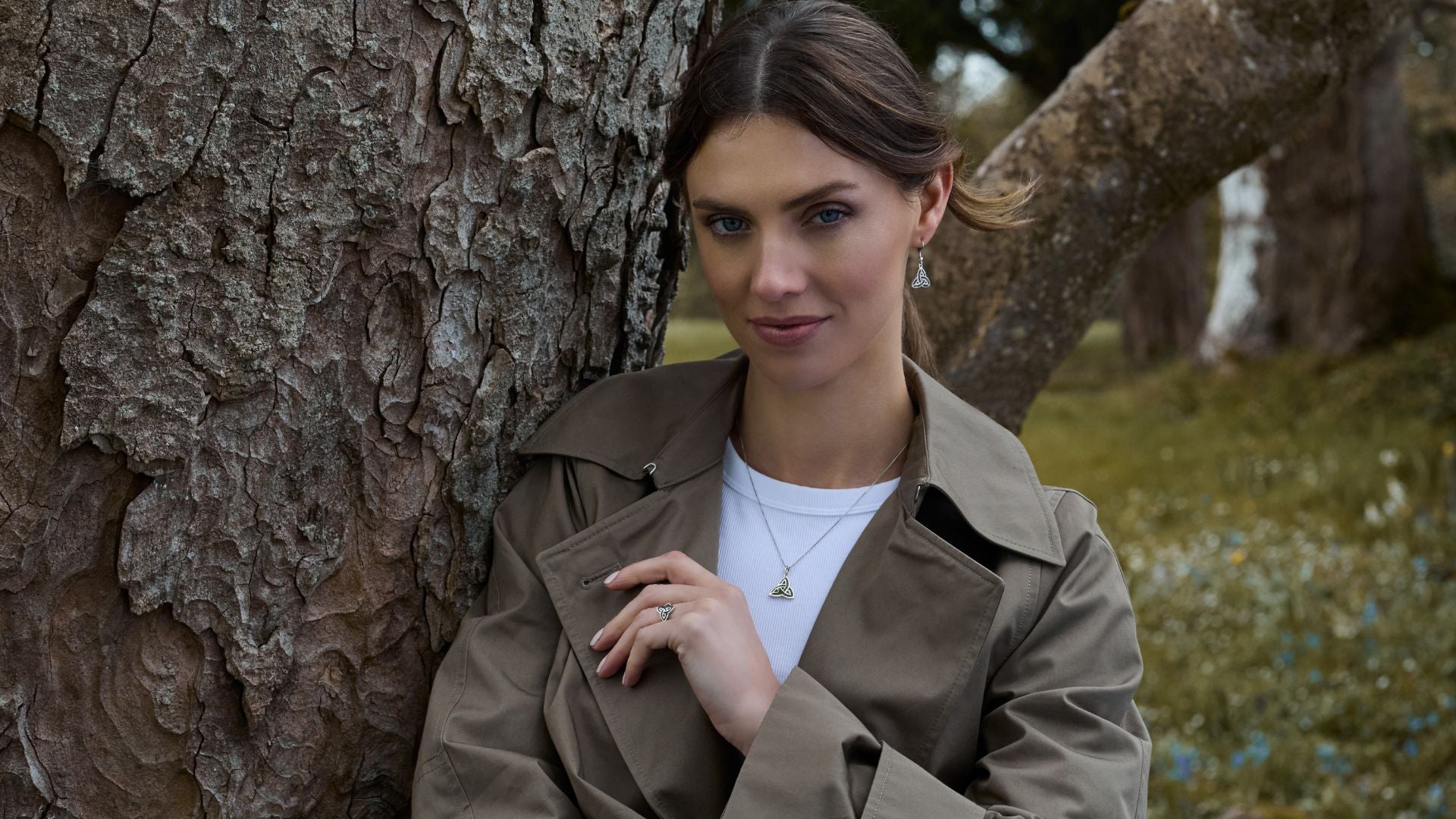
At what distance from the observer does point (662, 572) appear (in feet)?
6.31

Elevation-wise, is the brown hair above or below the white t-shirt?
above

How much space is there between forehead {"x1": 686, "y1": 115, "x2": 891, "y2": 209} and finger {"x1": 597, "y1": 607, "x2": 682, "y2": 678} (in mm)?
624

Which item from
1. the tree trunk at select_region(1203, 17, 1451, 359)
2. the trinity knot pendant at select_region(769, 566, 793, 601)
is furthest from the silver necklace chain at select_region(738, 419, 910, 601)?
the tree trunk at select_region(1203, 17, 1451, 359)

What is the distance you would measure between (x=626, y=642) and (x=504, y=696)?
207 mm

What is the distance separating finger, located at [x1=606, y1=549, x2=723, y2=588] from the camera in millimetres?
1908

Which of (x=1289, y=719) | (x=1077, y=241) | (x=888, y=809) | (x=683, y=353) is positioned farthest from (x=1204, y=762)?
(x=683, y=353)

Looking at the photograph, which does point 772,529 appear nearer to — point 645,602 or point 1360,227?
point 645,602

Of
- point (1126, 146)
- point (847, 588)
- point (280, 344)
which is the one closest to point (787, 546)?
point (847, 588)

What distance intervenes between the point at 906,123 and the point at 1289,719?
3.33 metres

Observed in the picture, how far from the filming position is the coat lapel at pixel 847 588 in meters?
1.81

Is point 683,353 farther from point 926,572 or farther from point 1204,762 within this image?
point 926,572

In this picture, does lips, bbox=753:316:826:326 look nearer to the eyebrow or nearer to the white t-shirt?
the eyebrow

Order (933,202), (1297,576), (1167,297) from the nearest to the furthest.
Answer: (933,202)
(1297,576)
(1167,297)

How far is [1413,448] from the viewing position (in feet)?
21.0
